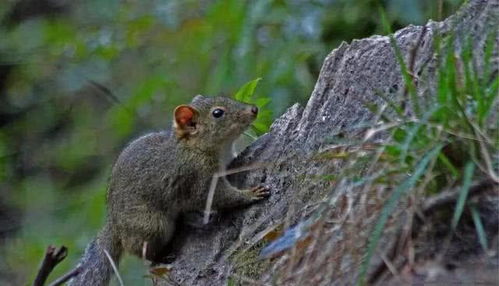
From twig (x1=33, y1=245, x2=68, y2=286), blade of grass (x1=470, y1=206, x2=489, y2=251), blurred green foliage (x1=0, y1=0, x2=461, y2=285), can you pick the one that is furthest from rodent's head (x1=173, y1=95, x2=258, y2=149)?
blade of grass (x1=470, y1=206, x2=489, y2=251)

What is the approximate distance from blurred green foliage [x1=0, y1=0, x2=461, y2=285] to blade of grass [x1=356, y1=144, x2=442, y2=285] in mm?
1958

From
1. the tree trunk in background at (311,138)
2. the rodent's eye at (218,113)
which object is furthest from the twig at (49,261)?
the rodent's eye at (218,113)

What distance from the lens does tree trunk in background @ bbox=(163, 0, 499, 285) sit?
11.7ft

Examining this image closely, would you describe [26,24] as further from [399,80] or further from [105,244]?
[399,80]

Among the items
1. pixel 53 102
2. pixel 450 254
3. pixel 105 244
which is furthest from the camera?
pixel 53 102

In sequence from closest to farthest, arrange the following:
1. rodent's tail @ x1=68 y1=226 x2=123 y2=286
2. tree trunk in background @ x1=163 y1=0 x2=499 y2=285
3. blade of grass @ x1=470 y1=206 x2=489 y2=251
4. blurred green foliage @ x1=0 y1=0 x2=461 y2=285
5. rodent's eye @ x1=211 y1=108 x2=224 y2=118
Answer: blade of grass @ x1=470 y1=206 x2=489 y2=251, tree trunk in background @ x1=163 y1=0 x2=499 y2=285, rodent's tail @ x1=68 y1=226 x2=123 y2=286, rodent's eye @ x1=211 y1=108 x2=224 y2=118, blurred green foliage @ x1=0 y1=0 x2=461 y2=285

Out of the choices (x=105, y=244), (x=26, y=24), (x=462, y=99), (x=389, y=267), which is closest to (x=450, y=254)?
(x=389, y=267)

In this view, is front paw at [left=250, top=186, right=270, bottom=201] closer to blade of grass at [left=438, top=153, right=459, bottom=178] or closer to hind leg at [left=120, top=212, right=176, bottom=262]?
hind leg at [left=120, top=212, right=176, bottom=262]

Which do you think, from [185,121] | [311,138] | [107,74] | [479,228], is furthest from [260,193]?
[107,74]

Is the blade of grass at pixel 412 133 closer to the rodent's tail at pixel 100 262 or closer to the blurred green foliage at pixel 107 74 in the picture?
the blurred green foliage at pixel 107 74

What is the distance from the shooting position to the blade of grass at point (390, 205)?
9.16 ft

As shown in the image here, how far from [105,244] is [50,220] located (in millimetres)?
3293

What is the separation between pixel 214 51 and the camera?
6219 mm

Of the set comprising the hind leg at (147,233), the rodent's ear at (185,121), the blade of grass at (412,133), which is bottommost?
the hind leg at (147,233)
